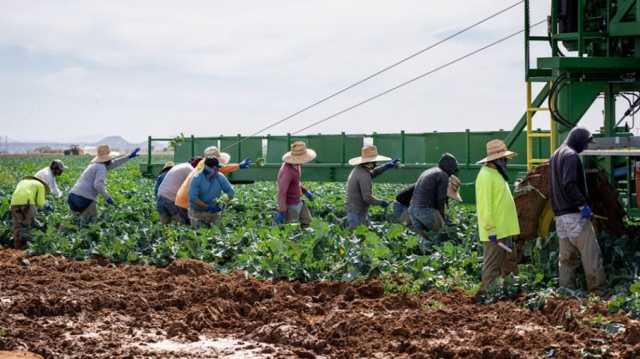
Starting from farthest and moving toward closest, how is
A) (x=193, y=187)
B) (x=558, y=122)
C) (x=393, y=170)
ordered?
(x=393, y=170) < (x=193, y=187) < (x=558, y=122)

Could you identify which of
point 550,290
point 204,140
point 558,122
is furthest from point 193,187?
point 204,140

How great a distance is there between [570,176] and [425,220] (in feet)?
12.2

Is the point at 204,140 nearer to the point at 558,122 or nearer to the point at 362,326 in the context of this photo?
the point at 558,122

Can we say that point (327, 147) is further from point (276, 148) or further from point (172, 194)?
point (172, 194)

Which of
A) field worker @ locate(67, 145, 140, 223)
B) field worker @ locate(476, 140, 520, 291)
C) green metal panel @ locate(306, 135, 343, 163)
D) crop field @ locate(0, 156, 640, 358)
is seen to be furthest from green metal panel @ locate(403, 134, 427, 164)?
field worker @ locate(476, 140, 520, 291)

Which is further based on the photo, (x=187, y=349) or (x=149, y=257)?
(x=149, y=257)

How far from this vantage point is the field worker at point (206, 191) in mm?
14797

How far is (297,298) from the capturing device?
10477 mm

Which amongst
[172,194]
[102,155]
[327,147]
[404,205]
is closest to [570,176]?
[404,205]

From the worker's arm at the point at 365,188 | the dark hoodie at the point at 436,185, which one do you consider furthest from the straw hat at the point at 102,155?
the dark hoodie at the point at 436,185

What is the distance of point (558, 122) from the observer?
1205cm

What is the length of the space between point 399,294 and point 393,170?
7.43m

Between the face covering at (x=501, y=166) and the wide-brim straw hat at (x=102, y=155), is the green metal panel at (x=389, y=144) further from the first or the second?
the face covering at (x=501, y=166)

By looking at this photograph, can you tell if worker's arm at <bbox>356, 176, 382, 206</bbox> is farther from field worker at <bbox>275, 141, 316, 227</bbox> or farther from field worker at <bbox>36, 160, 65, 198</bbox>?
field worker at <bbox>36, 160, 65, 198</bbox>
